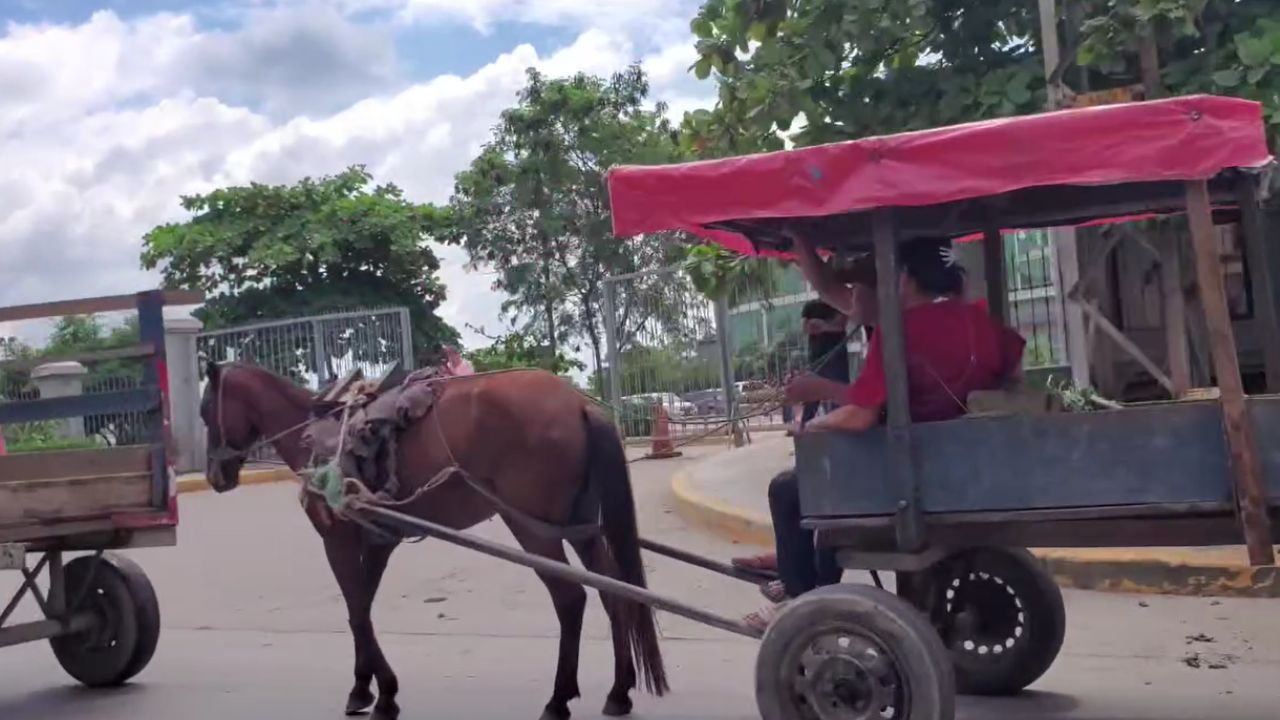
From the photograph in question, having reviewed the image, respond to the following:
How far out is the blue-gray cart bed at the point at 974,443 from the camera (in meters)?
3.62

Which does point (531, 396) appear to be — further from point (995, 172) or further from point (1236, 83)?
point (1236, 83)

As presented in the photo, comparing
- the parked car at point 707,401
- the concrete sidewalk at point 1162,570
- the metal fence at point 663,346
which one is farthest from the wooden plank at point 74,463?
the parked car at point 707,401

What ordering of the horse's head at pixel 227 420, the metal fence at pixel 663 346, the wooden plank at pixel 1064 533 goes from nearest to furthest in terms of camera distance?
the wooden plank at pixel 1064 533 < the horse's head at pixel 227 420 < the metal fence at pixel 663 346

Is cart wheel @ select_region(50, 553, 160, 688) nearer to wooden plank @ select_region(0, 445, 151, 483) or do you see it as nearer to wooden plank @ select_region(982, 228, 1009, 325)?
wooden plank @ select_region(0, 445, 151, 483)

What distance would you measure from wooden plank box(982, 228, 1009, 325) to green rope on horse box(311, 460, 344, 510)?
8.89ft

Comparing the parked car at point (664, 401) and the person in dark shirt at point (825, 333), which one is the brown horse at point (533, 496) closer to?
the person in dark shirt at point (825, 333)

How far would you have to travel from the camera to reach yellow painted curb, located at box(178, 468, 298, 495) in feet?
56.5

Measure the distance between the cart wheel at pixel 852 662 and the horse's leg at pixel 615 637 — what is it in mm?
1307

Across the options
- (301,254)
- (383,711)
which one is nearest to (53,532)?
(383,711)

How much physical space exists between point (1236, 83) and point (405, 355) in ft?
38.4

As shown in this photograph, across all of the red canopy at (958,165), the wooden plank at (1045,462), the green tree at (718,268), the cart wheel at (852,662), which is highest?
the green tree at (718,268)

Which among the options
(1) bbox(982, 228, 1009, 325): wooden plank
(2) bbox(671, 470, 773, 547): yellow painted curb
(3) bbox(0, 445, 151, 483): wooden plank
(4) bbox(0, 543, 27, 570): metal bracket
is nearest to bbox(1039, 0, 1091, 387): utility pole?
(2) bbox(671, 470, 773, 547): yellow painted curb

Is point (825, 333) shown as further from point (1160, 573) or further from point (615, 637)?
point (615, 637)

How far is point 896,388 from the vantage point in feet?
13.4
